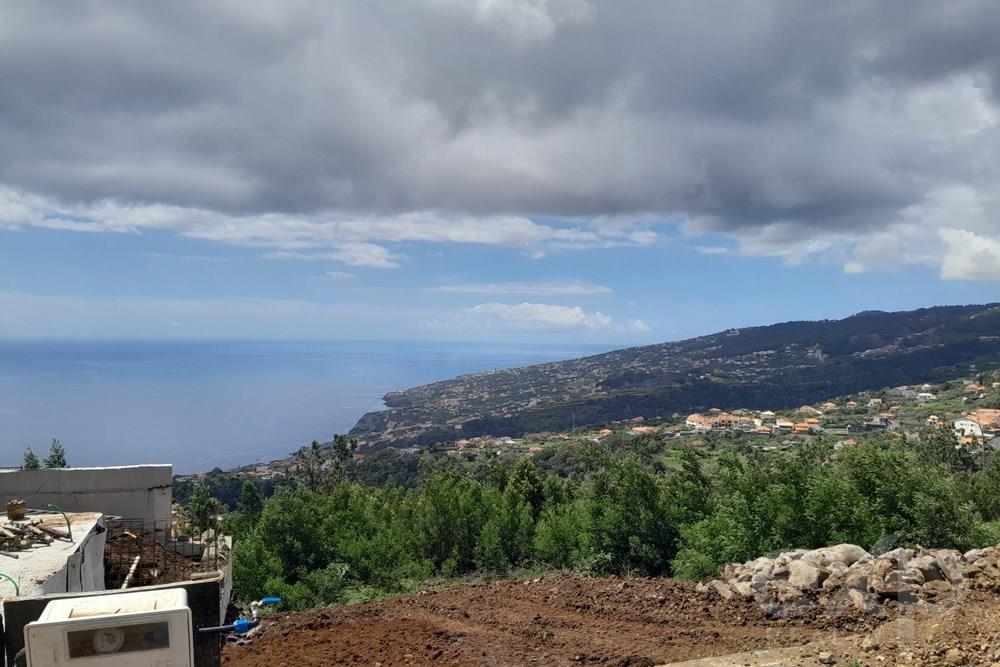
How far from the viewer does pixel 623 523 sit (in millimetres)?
15344

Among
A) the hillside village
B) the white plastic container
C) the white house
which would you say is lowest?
the hillside village

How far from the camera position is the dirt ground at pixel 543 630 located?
27.3 ft

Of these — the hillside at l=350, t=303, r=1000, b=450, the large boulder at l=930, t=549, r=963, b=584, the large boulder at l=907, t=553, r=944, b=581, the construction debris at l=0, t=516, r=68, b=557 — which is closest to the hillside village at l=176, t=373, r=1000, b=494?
the hillside at l=350, t=303, r=1000, b=450

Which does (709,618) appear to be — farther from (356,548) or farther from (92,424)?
(92,424)

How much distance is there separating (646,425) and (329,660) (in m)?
88.4

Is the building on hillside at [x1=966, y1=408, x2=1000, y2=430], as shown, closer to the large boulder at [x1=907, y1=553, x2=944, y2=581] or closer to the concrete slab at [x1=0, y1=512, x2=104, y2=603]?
the large boulder at [x1=907, y1=553, x2=944, y2=581]

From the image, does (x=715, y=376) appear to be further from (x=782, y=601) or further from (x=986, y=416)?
(x=782, y=601)

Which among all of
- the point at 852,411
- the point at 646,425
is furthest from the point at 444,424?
the point at 852,411

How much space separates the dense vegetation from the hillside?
8292 cm

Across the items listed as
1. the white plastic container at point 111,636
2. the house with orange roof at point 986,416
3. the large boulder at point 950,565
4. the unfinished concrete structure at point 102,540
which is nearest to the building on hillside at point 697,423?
the house with orange roof at point 986,416

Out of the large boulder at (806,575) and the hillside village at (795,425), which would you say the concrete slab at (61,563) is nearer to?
the large boulder at (806,575)

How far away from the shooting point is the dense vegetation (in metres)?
12.6

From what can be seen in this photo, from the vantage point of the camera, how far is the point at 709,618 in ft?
30.6

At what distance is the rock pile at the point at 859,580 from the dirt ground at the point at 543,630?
0.31 m
